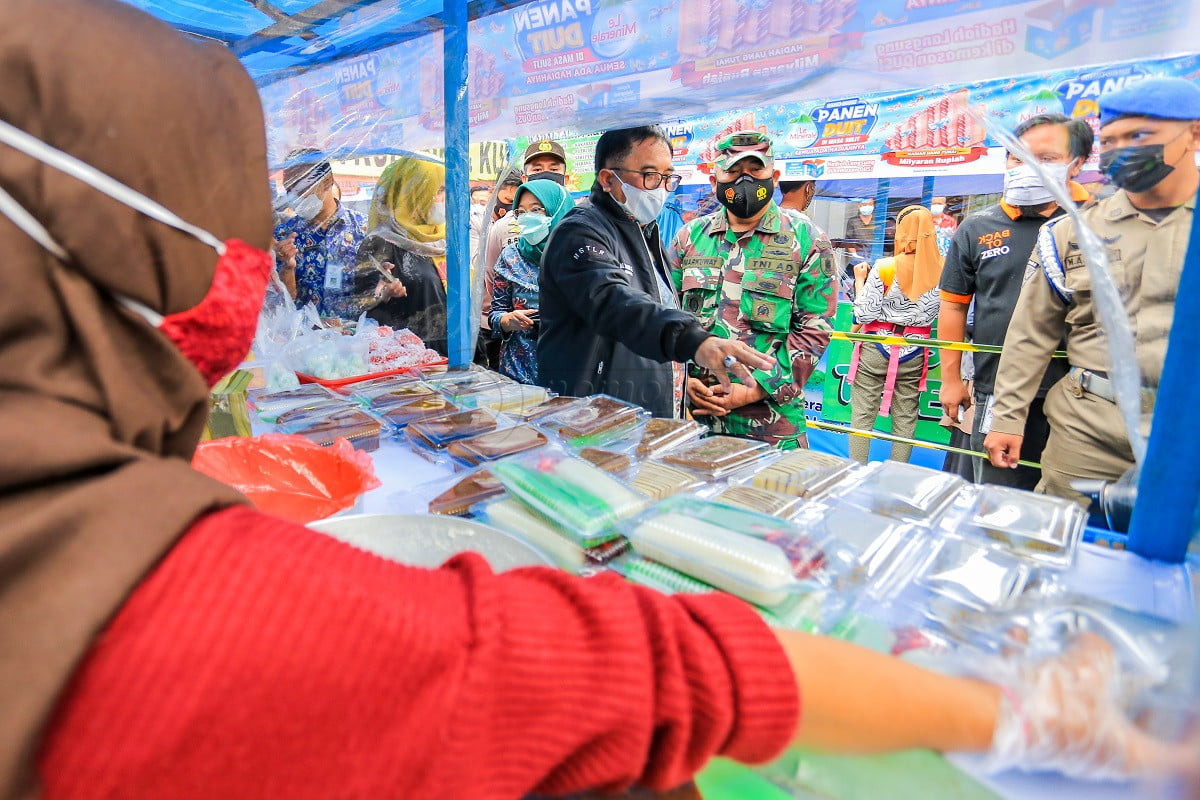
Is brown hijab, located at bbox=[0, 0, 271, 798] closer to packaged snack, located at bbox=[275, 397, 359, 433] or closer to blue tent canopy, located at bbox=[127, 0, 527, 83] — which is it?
packaged snack, located at bbox=[275, 397, 359, 433]

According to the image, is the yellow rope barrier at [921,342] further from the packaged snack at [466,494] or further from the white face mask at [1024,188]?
the packaged snack at [466,494]

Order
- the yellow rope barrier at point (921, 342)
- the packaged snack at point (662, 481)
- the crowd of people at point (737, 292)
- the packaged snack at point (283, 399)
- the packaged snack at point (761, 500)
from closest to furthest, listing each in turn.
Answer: the packaged snack at point (761, 500) → the packaged snack at point (662, 481) → the packaged snack at point (283, 399) → the crowd of people at point (737, 292) → the yellow rope barrier at point (921, 342)

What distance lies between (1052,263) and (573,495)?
7.21ft

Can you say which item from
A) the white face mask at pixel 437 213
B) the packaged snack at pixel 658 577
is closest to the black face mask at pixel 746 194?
the white face mask at pixel 437 213

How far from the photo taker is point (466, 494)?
132cm

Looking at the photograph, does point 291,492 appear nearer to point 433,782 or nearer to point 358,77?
point 433,782

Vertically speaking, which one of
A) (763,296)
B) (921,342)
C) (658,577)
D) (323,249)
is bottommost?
(658,577)

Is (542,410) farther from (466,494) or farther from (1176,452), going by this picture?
(1176,452)

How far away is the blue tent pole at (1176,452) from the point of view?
109 centimetres

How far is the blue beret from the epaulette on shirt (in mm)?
1374

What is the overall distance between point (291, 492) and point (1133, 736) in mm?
1423

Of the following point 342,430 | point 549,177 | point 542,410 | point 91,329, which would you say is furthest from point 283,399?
point 549,177

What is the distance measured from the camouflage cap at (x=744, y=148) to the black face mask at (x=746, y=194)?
3.4 inches

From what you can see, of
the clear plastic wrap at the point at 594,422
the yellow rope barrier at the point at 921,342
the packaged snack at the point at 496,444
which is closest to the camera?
the packaged snack at the point at 496,444
